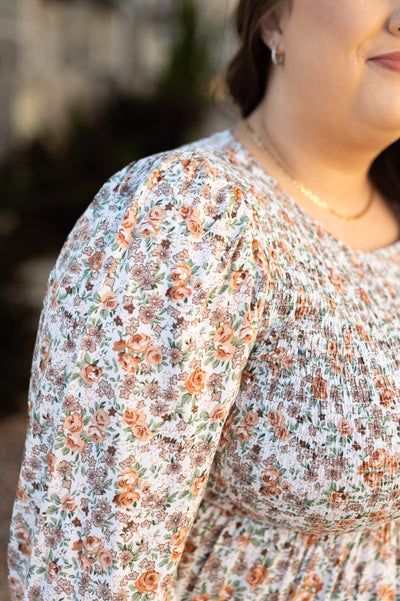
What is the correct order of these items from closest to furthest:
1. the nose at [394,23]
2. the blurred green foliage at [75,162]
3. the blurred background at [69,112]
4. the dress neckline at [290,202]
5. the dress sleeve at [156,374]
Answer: the dress sleeve at [156,374]
the nose at [394,23]
the dress neckline at [290,202]
the blurred green foliage at [75,162]
the blurred background at [69,112]

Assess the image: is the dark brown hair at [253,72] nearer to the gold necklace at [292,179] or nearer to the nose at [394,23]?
the gold necklace at [292,179]

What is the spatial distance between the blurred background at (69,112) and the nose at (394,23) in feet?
6.40

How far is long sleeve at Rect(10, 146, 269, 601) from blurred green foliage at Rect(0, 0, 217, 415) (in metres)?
2.32

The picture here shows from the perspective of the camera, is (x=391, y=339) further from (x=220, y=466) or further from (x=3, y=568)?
(x=3, y=568)

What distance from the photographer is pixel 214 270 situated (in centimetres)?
94

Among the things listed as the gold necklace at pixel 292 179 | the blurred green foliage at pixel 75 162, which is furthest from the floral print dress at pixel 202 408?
the blurred green foliage at pixel 75 162

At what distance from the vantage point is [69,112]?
5.66 metres

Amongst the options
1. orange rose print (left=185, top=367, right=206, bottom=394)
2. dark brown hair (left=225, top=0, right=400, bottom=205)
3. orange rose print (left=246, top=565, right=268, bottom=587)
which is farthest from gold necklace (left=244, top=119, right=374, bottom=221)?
orange rose print (left=246, top=565, right=268, bottom=587)

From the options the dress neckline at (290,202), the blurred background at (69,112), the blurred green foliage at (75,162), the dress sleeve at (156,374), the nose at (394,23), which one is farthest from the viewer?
the blurred background at (69,112)

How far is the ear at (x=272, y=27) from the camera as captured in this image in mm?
1251

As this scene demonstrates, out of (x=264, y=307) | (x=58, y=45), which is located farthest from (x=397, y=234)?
(x=58, y=45)

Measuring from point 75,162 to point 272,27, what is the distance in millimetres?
3935

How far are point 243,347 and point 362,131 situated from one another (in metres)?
0.54

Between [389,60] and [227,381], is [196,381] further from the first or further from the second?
[389,60]
